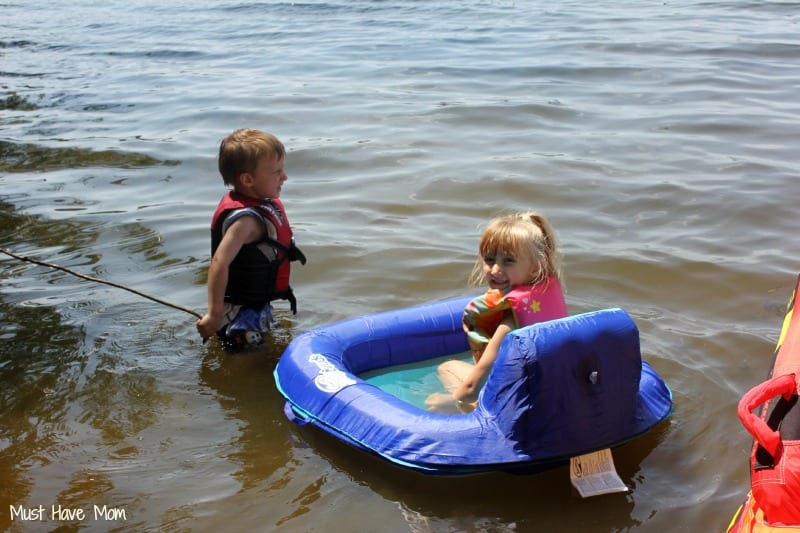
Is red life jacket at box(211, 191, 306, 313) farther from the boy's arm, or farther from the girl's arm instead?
the girl's arm

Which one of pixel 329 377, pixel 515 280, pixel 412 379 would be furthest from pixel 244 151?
pixel 515 280

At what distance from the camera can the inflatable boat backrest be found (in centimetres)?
331

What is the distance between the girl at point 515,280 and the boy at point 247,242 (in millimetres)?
1230

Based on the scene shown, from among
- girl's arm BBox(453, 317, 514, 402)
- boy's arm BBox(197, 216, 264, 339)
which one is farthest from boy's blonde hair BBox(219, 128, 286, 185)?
girl's arm BBox(453, 317, 514, 402)

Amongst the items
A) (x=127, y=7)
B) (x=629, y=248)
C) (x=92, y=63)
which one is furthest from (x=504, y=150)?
(x=127, y=7)

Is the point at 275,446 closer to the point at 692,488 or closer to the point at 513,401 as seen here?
the point at 513,401

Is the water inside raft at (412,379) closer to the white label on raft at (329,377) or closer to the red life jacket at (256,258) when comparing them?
the white label on raft at (329,377)

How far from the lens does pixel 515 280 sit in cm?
380

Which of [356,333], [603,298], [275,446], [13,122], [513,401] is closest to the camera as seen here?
[513,401]

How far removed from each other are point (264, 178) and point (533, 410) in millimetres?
1918

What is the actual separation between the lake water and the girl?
1.97 ft

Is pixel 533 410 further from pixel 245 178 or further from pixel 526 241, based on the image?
pixel 245 178

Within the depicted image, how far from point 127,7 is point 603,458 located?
21067 mm

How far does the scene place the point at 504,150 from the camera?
26.9ft
